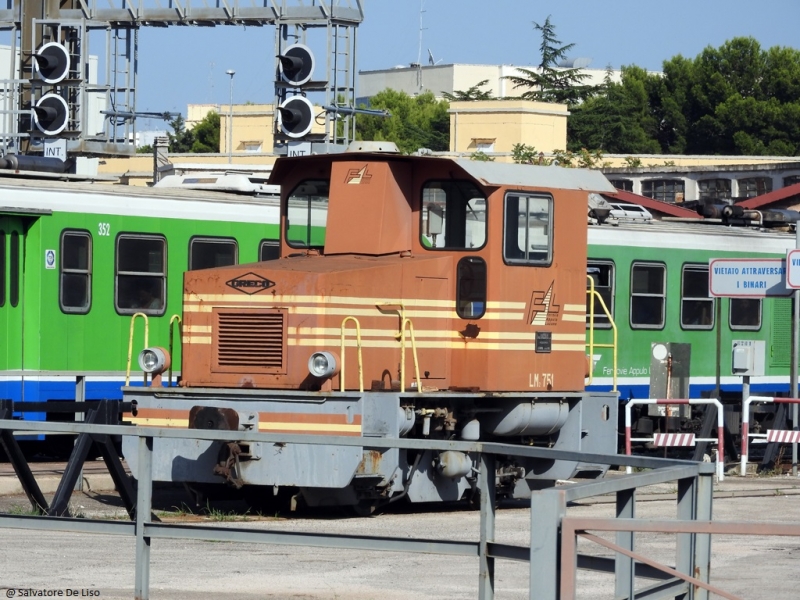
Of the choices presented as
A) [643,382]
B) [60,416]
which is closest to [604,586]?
[60,416]

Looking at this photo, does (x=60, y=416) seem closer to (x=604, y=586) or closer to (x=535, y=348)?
(x=535, y=348)

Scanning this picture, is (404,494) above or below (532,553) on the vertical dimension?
below

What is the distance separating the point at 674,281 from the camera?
2109 centimetres

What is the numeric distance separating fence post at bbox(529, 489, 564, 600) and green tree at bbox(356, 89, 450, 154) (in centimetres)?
7633

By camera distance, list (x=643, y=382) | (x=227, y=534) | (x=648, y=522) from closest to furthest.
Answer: (x=648, y=522) → (x=227, y=534) → (x=643, y=382)

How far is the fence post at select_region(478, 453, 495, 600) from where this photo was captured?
22.7 ft

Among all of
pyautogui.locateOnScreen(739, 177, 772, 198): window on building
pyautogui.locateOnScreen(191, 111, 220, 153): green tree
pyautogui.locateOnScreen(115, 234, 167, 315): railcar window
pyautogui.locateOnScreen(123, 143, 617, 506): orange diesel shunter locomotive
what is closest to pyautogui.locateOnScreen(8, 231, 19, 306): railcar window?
pyautogui.locateOnScreen(115, 234, 167, 315): railcar window

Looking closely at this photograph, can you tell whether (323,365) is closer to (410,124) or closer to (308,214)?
(308,214)

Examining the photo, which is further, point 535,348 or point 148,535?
point 535,348

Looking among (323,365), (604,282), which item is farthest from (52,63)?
(323,365)

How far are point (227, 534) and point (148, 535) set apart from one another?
46 centimetres

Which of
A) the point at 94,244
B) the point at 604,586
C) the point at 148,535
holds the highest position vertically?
the point at 94,244

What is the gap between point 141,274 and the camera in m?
17.7

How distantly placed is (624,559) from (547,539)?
73 cm
